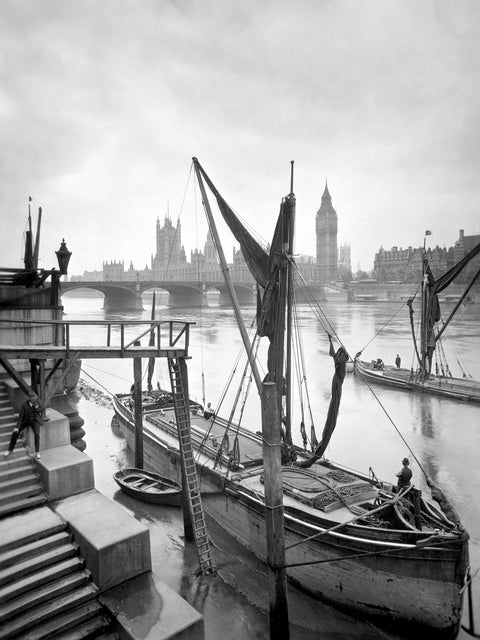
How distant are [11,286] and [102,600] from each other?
10802 mm

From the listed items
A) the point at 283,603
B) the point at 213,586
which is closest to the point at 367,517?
the point at 283,603

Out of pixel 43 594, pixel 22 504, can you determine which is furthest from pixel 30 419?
pixel 43 594

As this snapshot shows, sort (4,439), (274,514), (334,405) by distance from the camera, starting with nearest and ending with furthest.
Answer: (274,514), (4,439), (334,405)

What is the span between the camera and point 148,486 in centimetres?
1605

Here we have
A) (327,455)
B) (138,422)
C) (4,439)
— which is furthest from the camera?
(327,455)

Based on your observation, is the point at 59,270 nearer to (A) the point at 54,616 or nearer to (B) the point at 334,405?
(B) the point at 334,405

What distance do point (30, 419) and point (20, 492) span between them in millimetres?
1707

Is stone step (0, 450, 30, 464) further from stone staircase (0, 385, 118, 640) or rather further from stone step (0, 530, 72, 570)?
stone step (0, 530, 72, 570)

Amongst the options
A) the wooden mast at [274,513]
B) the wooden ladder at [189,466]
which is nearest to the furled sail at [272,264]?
the wooden ladder at [189,466]

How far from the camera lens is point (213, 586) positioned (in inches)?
438

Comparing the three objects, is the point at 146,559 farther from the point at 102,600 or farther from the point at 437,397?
the point at 437,397

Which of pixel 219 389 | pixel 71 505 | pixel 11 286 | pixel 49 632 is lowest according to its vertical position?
pixel 219 389

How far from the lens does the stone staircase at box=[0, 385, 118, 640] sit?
23.5 ft

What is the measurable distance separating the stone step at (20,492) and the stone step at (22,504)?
67 mm
